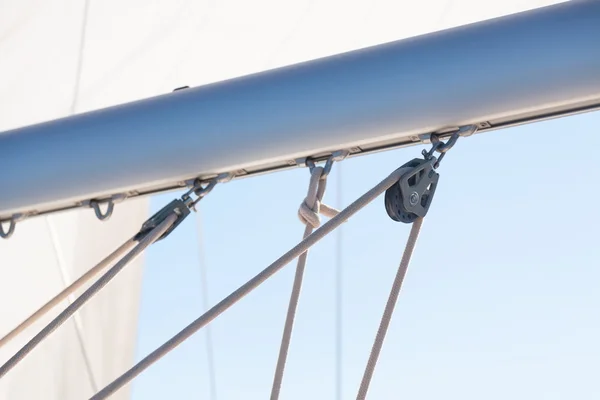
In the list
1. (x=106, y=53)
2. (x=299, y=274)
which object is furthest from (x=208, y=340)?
(x=299, y=274)

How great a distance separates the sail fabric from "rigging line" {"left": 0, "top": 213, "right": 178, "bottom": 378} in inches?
43.5

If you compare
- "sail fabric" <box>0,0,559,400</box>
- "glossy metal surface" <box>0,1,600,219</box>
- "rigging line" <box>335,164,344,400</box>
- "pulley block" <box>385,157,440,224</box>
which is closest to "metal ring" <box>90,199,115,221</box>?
"glossy metal surface" <box>0,1,600,219</box>

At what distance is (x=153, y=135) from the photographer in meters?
1.70

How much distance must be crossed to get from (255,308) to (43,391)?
5615 millimetres

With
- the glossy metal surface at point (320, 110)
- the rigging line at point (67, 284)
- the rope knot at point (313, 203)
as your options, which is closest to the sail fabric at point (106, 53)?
the rigging line at point (67, 284)

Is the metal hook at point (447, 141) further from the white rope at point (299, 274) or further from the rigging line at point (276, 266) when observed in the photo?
the white rope at point (299, 274)

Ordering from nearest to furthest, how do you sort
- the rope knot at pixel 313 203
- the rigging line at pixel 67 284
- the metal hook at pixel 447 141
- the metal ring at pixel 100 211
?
1. the metal hook at pixel 447 141
2. the rope knot at pixel 313 203
3. the metal ring at pixel 100 211
4. the rigging line at pixel 67 284

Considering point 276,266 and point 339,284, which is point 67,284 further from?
point 276,266

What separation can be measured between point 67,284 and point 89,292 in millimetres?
1415

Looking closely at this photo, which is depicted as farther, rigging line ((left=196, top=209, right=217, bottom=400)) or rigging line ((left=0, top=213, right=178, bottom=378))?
rigging line ((left=196, top=209, right=217, bottom=400))

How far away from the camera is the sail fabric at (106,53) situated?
2799 mm

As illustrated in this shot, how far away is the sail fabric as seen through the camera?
2.80 m

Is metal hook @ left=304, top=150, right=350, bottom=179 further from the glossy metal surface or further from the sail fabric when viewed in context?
the sail fabric

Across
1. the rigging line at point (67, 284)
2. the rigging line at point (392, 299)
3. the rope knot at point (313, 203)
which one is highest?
the rigging line at point (67, 284)
